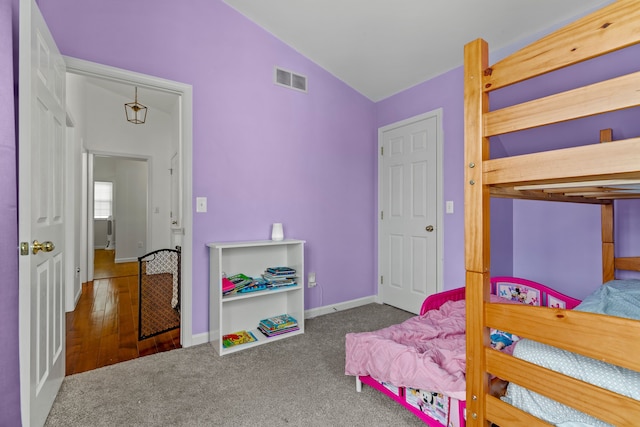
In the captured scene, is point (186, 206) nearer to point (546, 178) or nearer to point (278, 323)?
point (278, 323)

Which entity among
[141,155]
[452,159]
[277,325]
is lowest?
[277,325]

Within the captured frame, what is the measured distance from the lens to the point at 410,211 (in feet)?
10.8

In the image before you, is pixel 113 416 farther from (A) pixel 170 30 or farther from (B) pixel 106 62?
(A) pixel 170 30

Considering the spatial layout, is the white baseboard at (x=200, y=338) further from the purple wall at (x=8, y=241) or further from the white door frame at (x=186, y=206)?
the purple wall at (x=8, y=241)

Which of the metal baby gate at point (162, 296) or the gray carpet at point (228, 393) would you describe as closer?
the gray carpet at point (228, 393)

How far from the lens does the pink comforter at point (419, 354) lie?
1410 millimetres

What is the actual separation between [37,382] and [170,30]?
242 cm

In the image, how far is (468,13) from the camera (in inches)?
93.0

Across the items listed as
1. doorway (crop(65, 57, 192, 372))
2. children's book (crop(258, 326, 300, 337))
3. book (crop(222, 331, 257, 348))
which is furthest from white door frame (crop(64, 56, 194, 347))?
children's book (crop(258, 326, 300, 337))

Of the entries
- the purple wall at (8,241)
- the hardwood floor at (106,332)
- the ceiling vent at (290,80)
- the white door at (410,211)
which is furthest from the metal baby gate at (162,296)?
the white door at (410,211)

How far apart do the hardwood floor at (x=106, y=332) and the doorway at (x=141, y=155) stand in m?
0.05

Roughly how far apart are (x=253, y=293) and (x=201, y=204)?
0.84 meters

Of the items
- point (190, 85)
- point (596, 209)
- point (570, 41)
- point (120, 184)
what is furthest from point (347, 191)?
point (120, 184)

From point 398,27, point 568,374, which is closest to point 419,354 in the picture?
point 568,374
